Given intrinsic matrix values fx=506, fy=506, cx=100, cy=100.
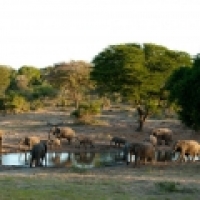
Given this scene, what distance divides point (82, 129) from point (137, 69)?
5.63 m

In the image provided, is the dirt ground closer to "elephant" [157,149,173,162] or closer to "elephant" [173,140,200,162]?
"elephant" [157,149,173,162]

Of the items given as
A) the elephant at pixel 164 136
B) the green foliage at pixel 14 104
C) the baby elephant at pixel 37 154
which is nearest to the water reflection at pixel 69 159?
the baby elephant at pixel 37 154

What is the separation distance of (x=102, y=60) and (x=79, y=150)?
1014 cm

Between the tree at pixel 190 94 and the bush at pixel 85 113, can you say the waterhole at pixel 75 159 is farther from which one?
the bush at pixel 85 113

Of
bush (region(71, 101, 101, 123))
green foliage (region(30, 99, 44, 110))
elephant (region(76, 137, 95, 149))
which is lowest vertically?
elephant (region(76, 137, 95, 149))

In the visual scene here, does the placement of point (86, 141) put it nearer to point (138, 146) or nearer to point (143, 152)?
point (138, 146)

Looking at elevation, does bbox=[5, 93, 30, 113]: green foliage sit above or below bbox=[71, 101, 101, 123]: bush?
above

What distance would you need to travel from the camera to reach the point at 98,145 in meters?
29.0

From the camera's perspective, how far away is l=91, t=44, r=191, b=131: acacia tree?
34781mm

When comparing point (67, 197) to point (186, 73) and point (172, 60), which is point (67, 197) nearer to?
point (186, 73)

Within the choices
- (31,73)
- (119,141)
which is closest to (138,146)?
(119,141)

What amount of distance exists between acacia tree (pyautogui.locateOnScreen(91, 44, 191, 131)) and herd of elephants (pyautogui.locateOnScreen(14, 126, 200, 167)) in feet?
16.3

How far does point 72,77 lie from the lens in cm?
5416

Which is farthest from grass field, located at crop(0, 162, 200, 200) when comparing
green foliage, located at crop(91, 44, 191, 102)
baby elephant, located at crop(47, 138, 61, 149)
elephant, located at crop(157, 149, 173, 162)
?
green foliage, located at crop(91, 44, 191, 102)
